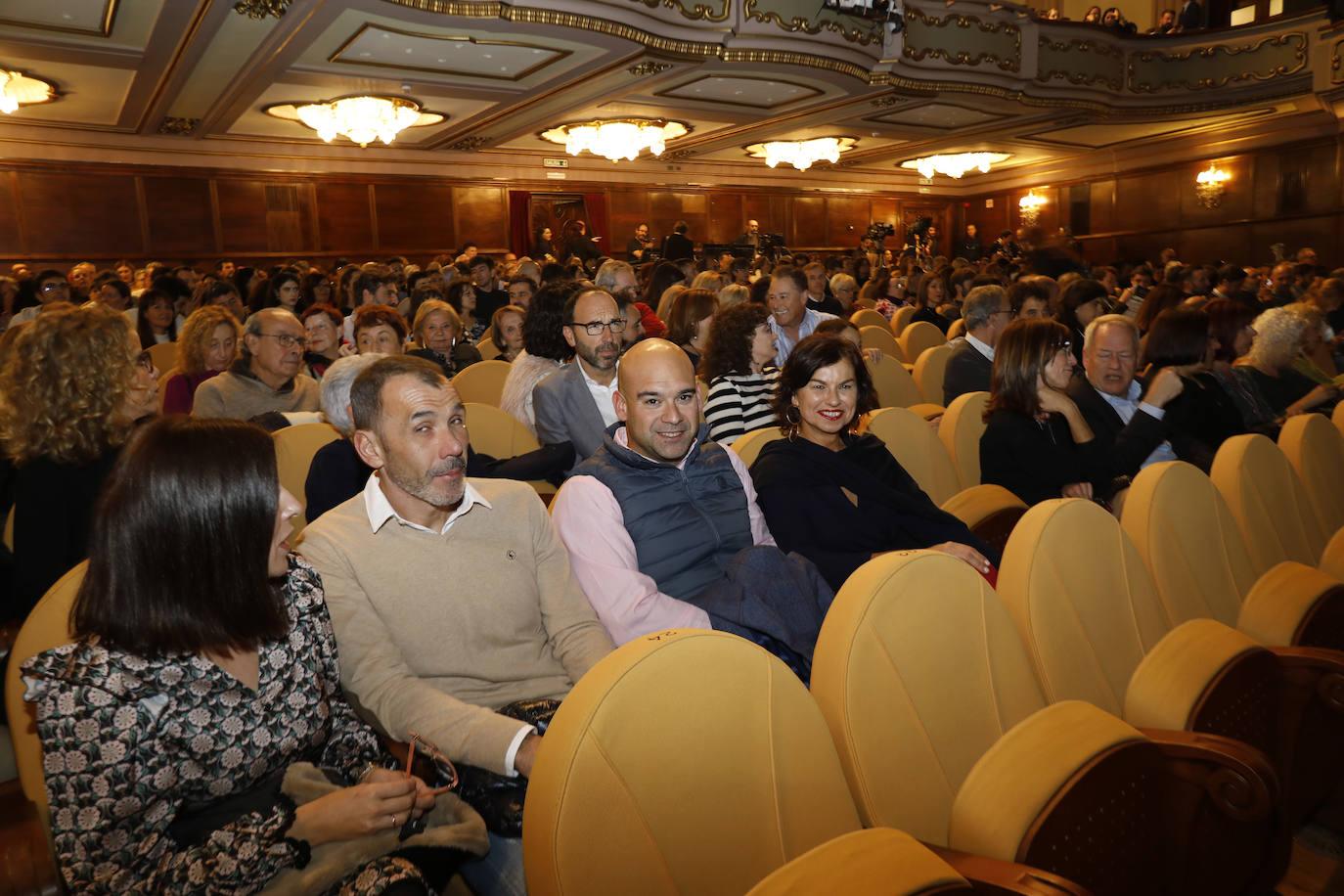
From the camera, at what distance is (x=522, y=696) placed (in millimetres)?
1562

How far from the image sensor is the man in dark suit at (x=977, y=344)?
3959mm

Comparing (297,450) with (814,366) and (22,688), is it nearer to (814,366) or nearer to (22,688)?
(22,688)

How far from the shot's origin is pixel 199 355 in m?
3.62

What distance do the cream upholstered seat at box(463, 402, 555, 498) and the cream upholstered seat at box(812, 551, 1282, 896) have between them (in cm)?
201

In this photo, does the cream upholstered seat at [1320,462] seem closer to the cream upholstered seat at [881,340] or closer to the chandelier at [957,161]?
the cream upholstered seat at [881,340]

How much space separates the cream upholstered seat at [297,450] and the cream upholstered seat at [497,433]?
1.68 ft

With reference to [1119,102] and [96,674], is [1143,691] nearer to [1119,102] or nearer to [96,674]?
[96,674]

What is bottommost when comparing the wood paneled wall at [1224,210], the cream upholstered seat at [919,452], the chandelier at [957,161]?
the cream upholstered seat at [919,452]

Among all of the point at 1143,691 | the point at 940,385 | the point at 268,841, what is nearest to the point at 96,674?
the point at 268,841

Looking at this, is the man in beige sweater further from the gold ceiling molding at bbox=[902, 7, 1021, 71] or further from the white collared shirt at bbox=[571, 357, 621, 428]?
the gold ceiling molding at bbox=[902, 7, 1021, 71]

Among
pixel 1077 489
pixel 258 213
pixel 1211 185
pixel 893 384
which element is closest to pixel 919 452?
pixel 1077 489

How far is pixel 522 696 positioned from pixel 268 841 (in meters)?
0.52

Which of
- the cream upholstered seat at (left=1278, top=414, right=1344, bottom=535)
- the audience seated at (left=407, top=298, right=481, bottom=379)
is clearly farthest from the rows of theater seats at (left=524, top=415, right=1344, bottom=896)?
the audience seated at (left=407, top=298, right=481, bottom=379)

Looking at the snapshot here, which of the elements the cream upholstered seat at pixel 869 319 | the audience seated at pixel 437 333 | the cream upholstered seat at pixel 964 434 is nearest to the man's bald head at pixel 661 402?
the cream upholstered seat at pixel 964 434
